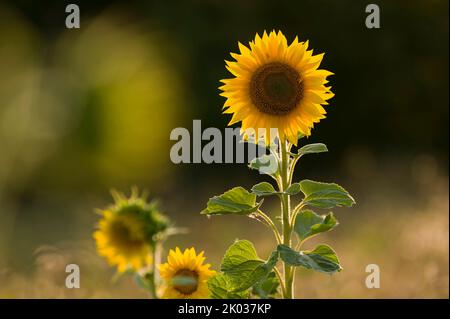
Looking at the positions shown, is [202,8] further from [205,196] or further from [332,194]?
[332,194]

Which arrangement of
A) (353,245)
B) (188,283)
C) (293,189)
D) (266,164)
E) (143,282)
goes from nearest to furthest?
1. (293,189)
2. (266,164)
3. (188,283)
4. (143,282)
5. (353,245)

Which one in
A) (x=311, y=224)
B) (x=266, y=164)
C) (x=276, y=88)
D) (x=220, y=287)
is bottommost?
(x=220, y=287)

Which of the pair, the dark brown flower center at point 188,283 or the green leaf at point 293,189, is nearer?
the green leaf at point 293,189

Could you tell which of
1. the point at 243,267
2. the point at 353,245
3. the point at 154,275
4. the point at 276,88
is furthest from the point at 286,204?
the point at 353,245

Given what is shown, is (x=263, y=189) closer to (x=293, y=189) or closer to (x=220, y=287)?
(x=293, y=189)

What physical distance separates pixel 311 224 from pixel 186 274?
39cm

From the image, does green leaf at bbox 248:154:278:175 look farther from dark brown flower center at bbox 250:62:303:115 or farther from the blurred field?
the blurred field

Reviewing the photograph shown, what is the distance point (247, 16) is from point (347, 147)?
182 cm

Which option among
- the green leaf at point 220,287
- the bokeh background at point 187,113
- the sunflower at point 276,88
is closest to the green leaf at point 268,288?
the green leaf at point 220,287

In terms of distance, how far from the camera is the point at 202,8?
817cm

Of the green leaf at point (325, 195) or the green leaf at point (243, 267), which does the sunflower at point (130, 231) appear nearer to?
the green leaf at point (243, 267)

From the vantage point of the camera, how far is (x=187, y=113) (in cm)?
736

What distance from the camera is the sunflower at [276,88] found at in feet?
6.50

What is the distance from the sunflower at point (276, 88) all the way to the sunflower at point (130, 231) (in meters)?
0.43
